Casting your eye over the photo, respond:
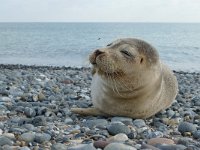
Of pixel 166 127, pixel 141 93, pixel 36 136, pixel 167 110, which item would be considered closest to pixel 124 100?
pixel 141 93

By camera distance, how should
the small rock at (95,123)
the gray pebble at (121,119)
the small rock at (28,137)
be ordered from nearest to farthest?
the small rock at (28,137) → the small rock at (95,123) → the gray pebble at (121,119)

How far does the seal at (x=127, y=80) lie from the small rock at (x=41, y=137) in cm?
104

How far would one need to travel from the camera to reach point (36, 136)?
3.79 metres

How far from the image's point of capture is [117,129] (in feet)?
13.9

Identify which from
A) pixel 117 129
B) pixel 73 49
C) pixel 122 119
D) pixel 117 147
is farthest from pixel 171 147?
pixel 73 49

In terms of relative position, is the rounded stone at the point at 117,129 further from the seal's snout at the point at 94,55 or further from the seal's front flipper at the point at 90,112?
the seal's front flipper at the point at 90,112

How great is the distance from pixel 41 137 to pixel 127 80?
4.33ft

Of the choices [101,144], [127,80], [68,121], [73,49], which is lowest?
[73,49]

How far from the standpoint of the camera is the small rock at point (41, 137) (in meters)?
3.75

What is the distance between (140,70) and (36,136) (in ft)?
4.91

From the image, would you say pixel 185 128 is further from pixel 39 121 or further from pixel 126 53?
pixel 39 121

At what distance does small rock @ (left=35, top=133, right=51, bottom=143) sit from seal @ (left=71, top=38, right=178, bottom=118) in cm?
104

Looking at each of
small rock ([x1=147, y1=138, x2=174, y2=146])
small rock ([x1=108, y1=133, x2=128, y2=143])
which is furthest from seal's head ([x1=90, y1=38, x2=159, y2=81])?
small rock ([x1=147, y1=138, x2=174, y2=146])

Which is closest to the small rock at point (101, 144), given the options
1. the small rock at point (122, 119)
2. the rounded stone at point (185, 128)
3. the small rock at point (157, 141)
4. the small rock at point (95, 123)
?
the small rock at point (157, 141)
